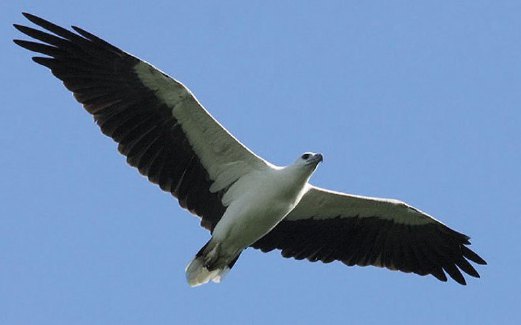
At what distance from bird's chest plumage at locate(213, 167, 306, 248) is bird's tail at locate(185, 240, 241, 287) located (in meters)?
0.35

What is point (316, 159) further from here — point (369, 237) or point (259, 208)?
point (369, 237)

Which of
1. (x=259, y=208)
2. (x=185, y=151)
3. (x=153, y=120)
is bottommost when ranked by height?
(x=259, y=208)

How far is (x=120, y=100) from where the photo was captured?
19641mm

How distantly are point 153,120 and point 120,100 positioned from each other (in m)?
0.61

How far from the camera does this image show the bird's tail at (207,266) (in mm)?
19547

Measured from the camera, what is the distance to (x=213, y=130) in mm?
19469

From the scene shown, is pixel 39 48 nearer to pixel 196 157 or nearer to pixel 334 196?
pixel 196 157

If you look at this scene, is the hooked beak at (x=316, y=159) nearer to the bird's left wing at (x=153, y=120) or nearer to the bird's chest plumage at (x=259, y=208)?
the bird's chest plumage at (x=259, y=208)

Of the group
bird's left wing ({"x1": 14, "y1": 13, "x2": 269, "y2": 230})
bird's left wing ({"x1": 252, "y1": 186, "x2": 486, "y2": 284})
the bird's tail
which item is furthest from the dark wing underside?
bird's left wing ({"x1": 252, "y1": 186, "x2": 486, "y2": 284})

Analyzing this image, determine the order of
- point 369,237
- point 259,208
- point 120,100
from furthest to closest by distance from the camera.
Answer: point 369,237, point 120,100, point 259,208

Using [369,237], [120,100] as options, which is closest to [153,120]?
[120,100]

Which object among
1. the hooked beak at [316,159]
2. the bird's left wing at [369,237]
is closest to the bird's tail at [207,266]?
the bird's left wing at [369,237]

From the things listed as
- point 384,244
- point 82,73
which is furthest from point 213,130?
point 384,244

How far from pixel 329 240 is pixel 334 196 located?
3.36ft
